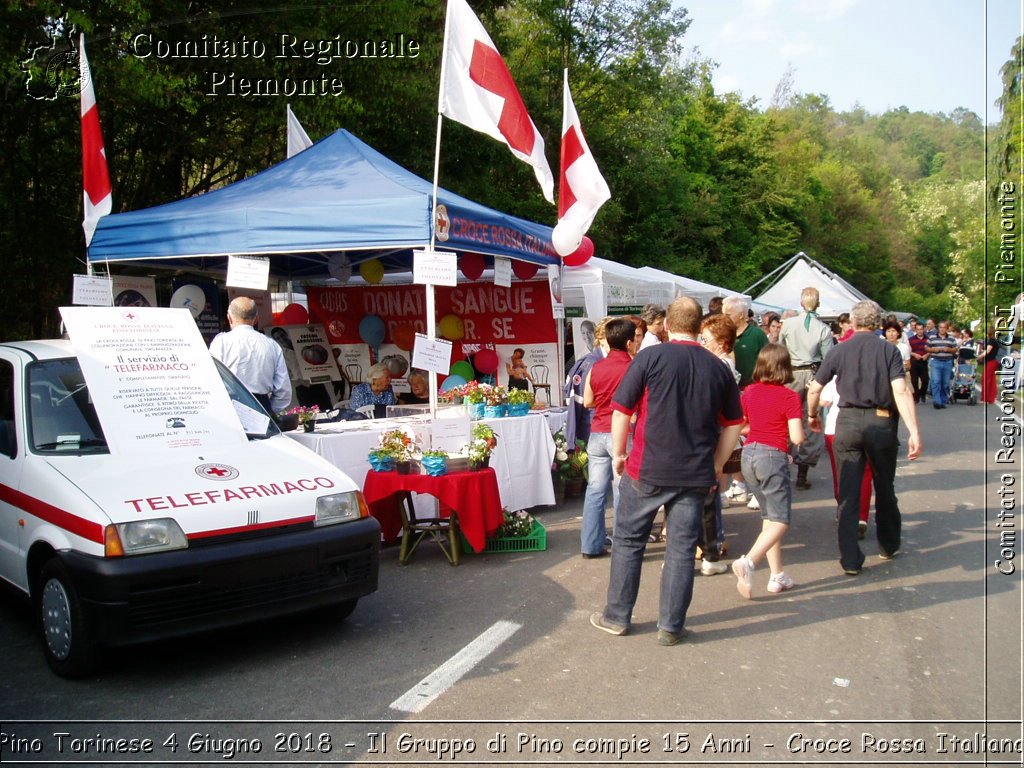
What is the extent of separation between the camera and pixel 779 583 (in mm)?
5941

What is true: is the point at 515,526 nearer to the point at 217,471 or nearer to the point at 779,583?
the point at 779,583

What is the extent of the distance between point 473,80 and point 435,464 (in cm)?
350

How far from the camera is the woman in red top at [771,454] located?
18.8 feet

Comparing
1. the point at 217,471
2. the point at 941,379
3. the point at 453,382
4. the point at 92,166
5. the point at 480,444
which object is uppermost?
the point at 92,166

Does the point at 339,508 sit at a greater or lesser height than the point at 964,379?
greater

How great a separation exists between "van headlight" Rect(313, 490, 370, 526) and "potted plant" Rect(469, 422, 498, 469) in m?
1.82

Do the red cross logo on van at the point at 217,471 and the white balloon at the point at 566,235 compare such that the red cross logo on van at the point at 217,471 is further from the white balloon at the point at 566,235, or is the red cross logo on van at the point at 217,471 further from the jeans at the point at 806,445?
the jeans at the point at 806,445

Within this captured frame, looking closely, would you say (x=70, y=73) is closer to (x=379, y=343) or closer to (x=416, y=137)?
(x=379, y=343)

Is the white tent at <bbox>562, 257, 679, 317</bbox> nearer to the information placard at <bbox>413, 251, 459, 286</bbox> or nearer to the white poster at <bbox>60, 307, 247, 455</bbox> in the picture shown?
the information placard at <bbox>413, 251, 459, 286</bbox>

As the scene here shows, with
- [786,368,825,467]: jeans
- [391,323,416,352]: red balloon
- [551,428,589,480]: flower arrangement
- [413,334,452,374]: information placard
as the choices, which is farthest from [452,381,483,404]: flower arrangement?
[391,323,416,352]: red balloon

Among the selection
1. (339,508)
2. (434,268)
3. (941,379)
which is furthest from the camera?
(941,379)

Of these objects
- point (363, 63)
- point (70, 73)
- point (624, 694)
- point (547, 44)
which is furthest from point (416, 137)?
point (624, 694)

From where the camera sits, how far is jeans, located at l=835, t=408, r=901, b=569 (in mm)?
6296

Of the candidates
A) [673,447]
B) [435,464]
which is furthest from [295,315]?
[673,447]
